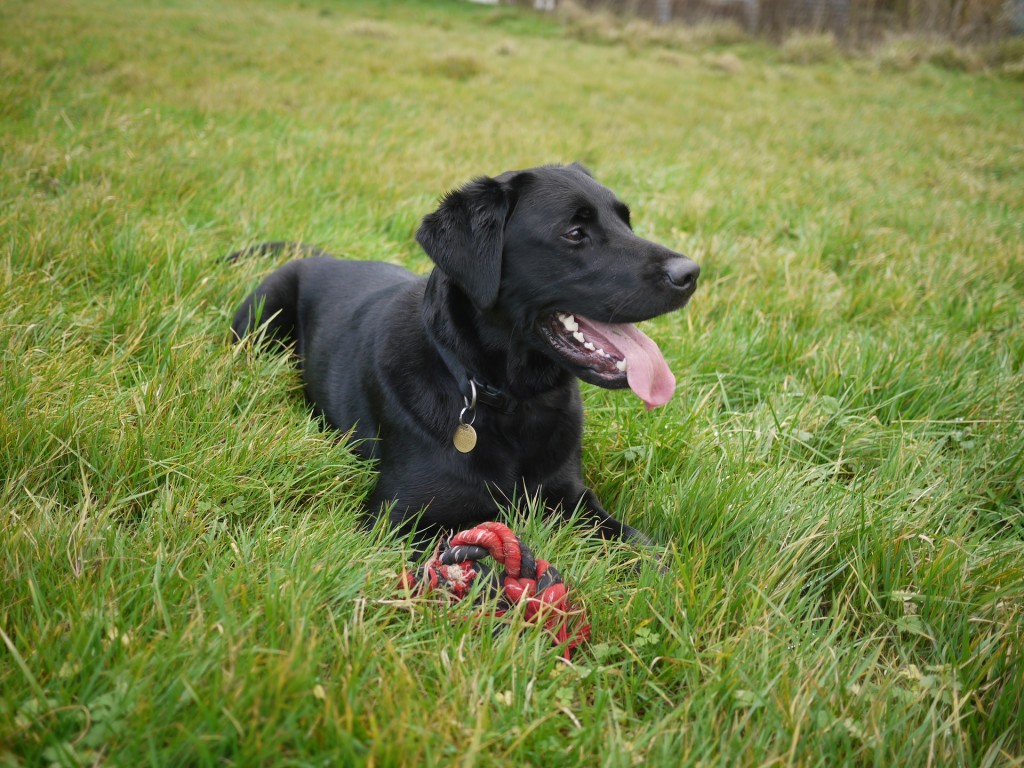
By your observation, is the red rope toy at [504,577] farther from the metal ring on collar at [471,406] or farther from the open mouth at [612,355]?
the open mouth at [612,355]

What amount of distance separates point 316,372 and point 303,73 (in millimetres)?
7342

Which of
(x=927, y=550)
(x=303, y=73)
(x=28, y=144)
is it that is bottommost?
(x=927, y=550)

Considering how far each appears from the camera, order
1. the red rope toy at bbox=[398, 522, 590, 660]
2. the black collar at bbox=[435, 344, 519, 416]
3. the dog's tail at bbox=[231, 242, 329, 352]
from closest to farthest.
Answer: the red rope toy at bbox=[398, 522, 590, 660], the black collar at bbox=[435, 344, 519, 416], the dog's tail at bbox=[231, 242, 329, 352]

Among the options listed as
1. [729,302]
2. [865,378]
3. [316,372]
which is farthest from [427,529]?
[729,302]

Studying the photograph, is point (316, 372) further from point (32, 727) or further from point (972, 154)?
point (972, 154)

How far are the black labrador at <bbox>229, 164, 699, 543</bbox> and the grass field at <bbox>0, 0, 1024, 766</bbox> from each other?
0.73 feet

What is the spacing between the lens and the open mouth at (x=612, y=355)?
6.80ft

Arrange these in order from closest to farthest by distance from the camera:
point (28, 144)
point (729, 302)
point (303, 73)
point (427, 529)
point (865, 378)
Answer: point (427, 529), point (865, 378), point (729, 302), point (28, 144), point (303, 73)

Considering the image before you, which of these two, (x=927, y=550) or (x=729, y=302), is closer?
(x=927, y=550)

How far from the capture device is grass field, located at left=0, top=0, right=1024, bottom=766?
3.97ft

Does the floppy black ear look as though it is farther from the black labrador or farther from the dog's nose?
the dog's nose

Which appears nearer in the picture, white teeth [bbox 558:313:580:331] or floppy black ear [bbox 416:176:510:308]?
floppy black ear [bbox 416:176:510:308]

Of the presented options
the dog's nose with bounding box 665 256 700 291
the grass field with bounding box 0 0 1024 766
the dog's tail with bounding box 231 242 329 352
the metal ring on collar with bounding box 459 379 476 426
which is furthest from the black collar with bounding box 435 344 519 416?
the dog's tail with bounding box 231 242 329 352

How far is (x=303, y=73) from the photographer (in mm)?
8734
